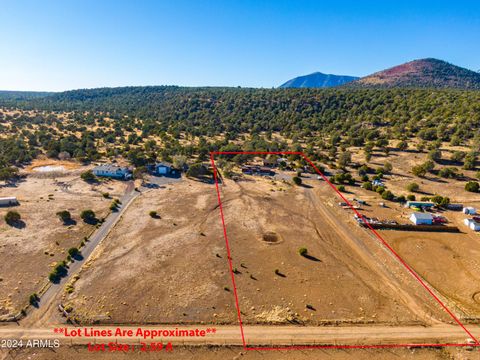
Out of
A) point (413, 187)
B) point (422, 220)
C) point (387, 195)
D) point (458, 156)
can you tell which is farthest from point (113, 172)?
point (458, 156)

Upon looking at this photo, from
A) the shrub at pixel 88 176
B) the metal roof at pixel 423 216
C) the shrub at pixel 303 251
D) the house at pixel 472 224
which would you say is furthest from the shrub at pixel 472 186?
the shrub at pixel 88 176

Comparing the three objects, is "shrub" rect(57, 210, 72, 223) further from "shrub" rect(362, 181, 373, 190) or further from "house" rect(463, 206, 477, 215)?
"house" rect(463, 206, 477, 215)

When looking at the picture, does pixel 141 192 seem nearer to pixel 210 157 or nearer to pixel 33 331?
pixel 210 157

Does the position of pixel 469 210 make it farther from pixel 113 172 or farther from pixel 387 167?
pixel 113 172

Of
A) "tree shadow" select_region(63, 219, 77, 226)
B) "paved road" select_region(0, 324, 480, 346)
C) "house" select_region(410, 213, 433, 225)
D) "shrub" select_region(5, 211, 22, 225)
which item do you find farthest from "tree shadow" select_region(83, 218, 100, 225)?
"house" select_region(410, 213, 433, 225)

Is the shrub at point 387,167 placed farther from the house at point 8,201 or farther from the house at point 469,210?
the house at point 8,201

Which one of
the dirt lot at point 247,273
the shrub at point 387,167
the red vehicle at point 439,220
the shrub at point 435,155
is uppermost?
the shrub at point 435,155
